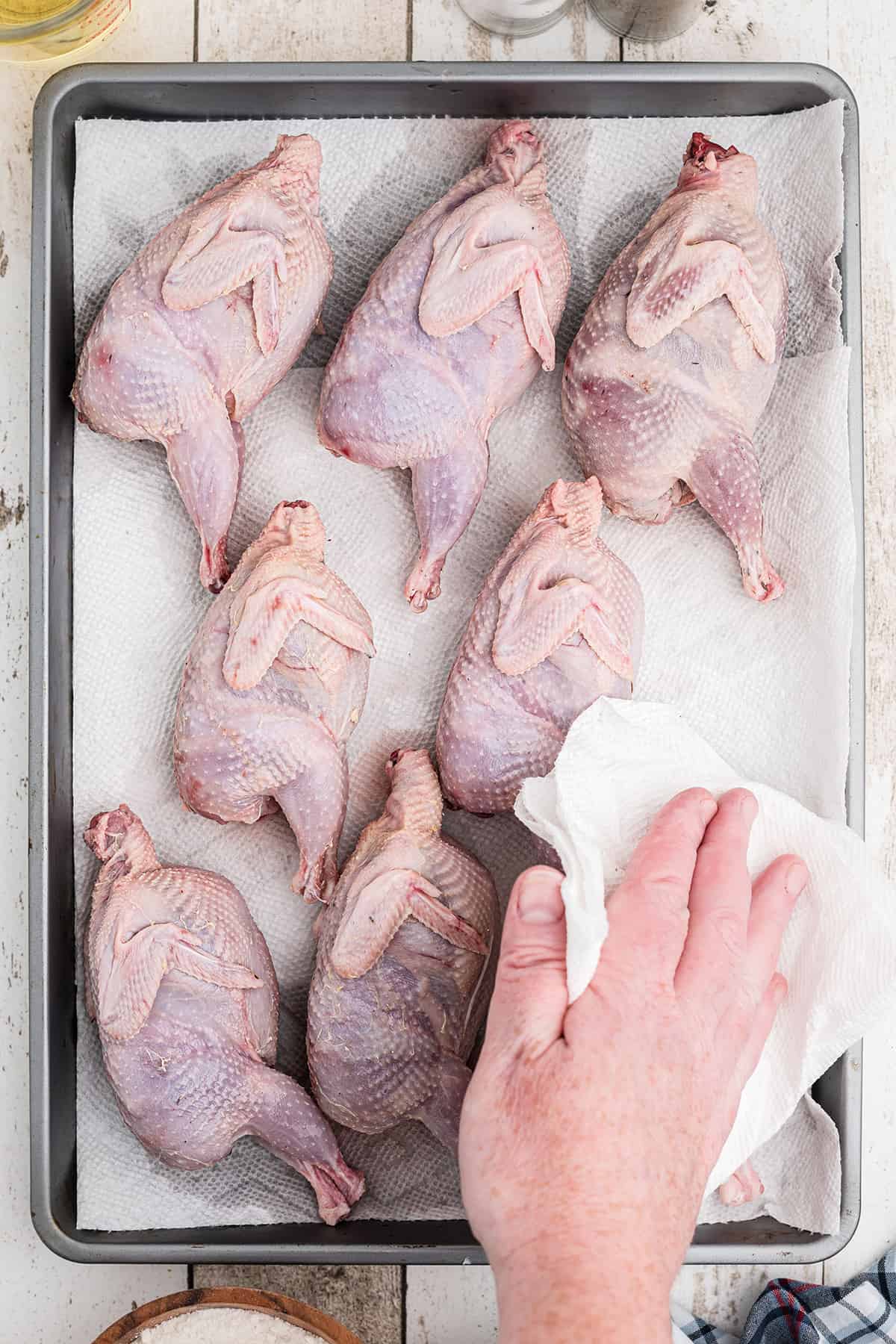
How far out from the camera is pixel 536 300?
118 cm

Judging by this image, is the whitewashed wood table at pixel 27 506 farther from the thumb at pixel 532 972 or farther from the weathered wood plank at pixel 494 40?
the thumb at pixel 532 972

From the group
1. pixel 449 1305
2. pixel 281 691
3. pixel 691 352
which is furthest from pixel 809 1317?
pixel 691 352

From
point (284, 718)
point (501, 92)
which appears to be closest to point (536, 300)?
point (501, 92)

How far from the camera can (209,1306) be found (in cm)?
118

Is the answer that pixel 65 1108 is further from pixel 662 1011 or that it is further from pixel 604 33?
pixel 604 33

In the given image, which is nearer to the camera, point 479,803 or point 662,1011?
point 662,1011

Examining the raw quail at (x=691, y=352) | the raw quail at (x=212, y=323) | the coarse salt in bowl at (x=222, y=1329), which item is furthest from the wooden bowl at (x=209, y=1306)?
the raw quail at (x=691, y=352)

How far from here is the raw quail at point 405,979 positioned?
1156 millimetres

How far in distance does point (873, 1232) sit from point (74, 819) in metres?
1.04

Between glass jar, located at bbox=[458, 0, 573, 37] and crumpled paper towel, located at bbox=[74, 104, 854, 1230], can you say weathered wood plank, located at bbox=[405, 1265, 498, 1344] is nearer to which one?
crumpled paper towel, located at bbox=[74, 104, 854, 1230]

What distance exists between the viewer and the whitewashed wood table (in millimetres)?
1326

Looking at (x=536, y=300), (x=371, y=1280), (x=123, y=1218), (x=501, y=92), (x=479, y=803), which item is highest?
(x=501, y=92)

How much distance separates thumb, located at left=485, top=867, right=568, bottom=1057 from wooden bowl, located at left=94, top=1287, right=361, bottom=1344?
454 millimetres

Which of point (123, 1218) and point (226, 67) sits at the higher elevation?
point (226, 67)
